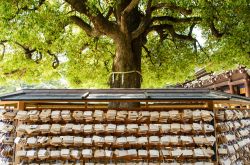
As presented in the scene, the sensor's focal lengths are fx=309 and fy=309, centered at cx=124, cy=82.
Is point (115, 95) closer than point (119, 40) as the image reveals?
Yes

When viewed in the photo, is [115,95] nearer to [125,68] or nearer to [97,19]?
[97,19]

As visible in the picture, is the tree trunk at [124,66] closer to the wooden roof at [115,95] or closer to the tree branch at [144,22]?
the tree branch at [144,22]

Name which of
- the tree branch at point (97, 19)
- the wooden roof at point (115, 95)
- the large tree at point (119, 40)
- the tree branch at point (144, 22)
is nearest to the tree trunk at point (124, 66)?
the large tree at point (119, 40)

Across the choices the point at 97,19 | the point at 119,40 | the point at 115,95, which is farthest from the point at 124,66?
the point at 115,95

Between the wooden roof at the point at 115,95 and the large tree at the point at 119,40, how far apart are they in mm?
2047

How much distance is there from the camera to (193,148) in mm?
5730

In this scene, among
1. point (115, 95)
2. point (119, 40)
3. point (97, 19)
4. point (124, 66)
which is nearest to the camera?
point (115, 95)

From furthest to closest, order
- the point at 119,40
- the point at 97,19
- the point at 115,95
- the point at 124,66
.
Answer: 1. the point at 124,66
2. the point at 119,40
3. the point at 97,19
4. the point at 115,95

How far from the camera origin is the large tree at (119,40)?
7645 mm

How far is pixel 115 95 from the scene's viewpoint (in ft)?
19.1

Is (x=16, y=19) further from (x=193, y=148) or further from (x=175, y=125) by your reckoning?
(x=193, y=148)

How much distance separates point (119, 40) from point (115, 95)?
3224mm

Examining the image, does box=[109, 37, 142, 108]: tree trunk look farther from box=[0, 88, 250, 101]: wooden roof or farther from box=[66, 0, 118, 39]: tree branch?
box=[0, 88, 250, 101]: wooden roof

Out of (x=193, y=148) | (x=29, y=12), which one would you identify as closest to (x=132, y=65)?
(x=29, y=12)
